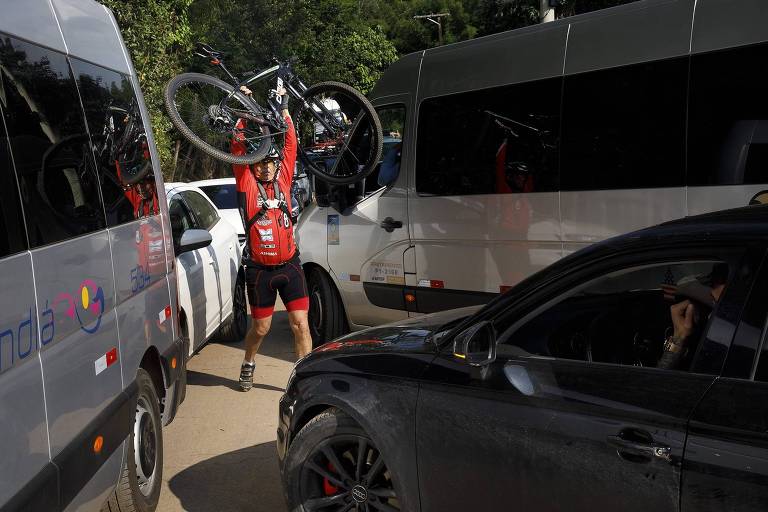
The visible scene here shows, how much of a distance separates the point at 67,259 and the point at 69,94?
2.50 feet

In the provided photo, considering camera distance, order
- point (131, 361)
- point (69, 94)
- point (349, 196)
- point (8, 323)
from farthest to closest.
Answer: point (349, 196) → point (131, 361) → point (69, 94) → point (8, 323)

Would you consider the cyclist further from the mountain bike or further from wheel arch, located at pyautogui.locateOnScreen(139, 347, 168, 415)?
wheel arch, located at pyautogui.locateOnScreen(139, 347, 168, 415)

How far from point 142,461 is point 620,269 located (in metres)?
2.53

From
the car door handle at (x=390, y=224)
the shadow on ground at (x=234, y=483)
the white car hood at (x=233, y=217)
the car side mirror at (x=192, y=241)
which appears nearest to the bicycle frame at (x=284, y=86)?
the car door handle at (x=390, y=224)

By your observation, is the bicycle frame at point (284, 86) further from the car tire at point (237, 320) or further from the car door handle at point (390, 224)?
the car tire at point (237, 320)

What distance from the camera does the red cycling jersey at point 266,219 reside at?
6.28 metres

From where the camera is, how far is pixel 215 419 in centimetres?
597

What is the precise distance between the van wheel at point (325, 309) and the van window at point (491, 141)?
1509 millimetres

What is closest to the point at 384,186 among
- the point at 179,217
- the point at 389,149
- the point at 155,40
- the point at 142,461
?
the point at 389,149

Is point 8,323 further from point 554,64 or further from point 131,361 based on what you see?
point 554,64

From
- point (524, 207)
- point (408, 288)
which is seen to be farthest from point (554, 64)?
point (408, 288)

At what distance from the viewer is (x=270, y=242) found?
6270 millimetres

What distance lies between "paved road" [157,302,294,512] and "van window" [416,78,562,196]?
2068 millimetres

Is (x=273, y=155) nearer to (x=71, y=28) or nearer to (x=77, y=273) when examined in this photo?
(x=71, y=28)
